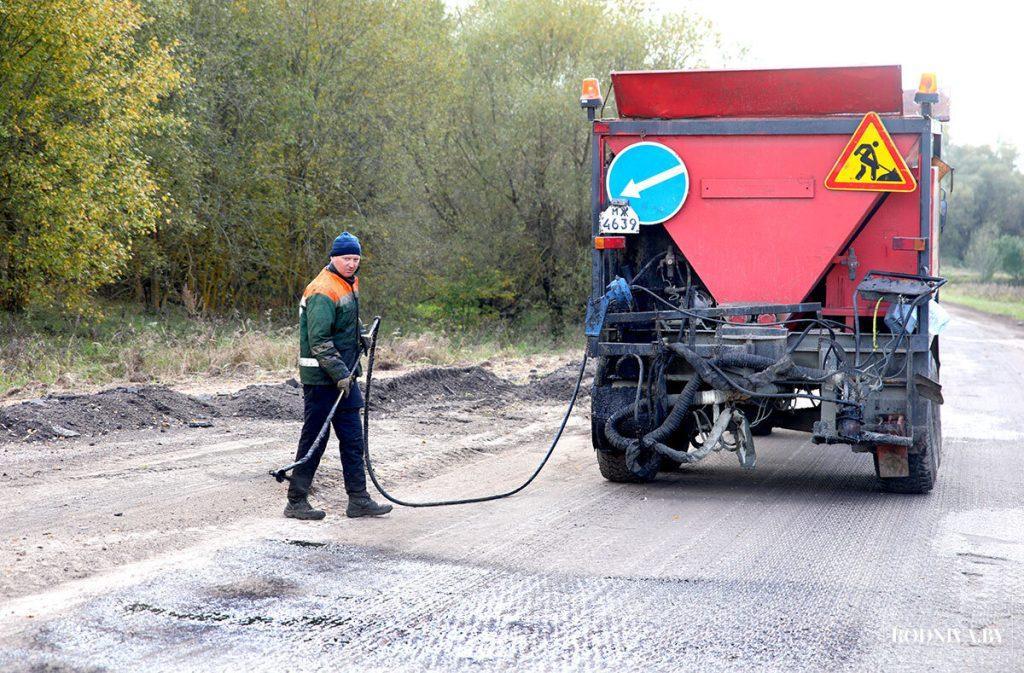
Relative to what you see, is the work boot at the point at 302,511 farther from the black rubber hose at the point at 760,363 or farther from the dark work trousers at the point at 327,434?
the black rubber hose at the point at 760,363

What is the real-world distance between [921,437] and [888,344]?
0.67 metres

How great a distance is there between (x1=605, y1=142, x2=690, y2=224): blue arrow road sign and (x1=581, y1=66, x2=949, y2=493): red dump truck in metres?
0.01

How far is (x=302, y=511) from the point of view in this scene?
6.91 meters

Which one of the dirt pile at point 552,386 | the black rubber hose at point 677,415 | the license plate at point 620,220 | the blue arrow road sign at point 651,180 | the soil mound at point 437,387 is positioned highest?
the blue arrow road sign at point 651,180

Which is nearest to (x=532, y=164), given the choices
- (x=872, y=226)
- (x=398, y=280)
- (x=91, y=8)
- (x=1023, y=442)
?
(x=398, y=280)

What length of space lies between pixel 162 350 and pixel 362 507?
359 inches

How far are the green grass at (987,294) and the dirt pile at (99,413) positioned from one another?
3103 centimetres

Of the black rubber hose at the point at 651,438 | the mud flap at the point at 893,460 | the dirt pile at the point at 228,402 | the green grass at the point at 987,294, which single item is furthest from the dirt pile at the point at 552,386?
the green grass at the point at 987,294

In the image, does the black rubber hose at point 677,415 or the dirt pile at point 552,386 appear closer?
the black rubber hose at point 677,415

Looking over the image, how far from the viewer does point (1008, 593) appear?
5.40 m

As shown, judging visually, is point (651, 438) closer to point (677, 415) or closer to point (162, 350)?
point (677, 415)

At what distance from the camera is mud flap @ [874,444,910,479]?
7719 millimetres

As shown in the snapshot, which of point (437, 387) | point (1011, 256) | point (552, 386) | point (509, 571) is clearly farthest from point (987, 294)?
point (509, 571)

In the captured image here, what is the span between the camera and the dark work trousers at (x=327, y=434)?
22.9 feet
